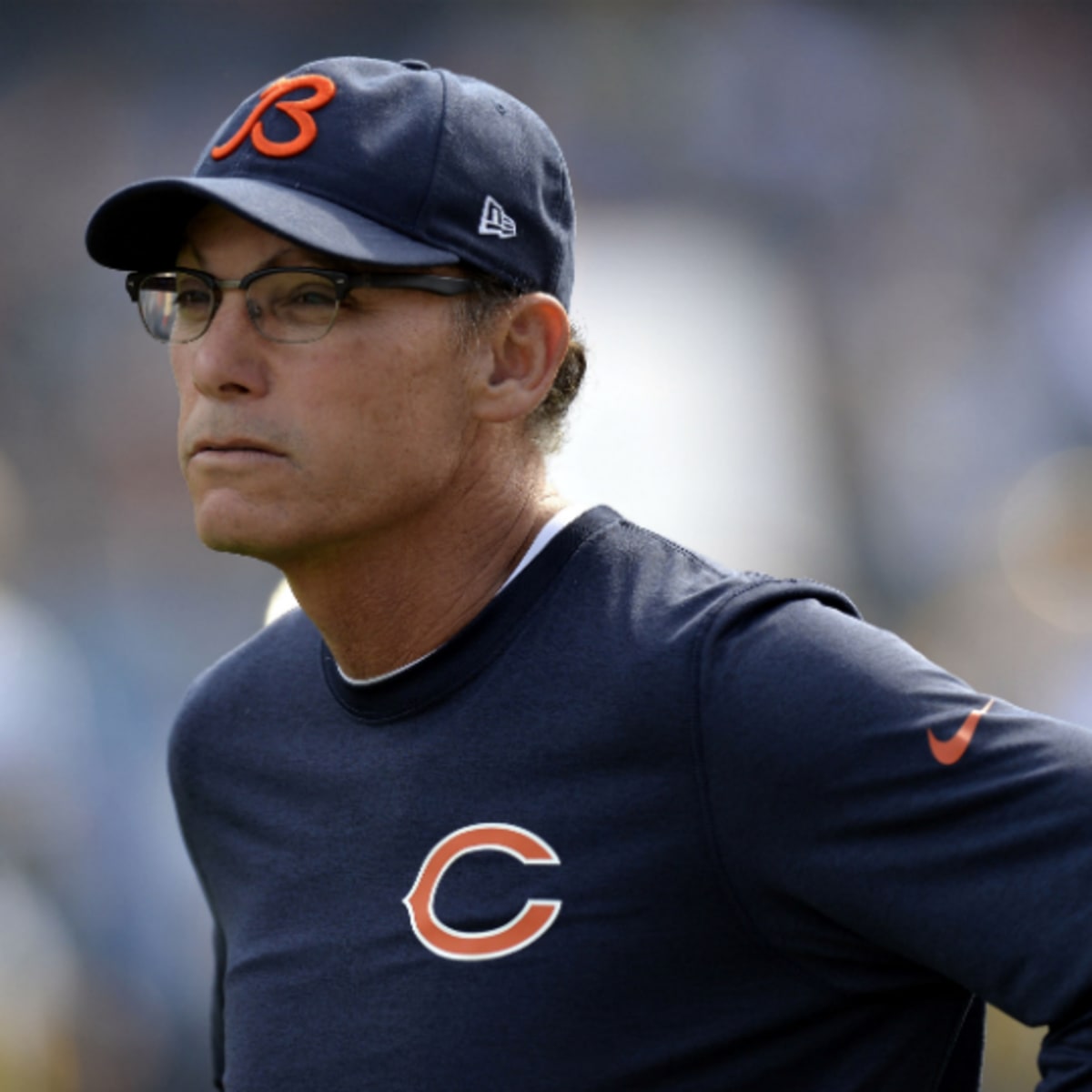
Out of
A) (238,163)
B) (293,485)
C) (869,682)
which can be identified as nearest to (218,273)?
(238,163)

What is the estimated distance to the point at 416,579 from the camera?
1.97 metres

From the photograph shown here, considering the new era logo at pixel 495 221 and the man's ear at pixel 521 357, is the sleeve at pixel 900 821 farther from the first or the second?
the new era logo at pixel 495 221

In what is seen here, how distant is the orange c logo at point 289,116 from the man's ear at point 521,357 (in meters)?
0.34

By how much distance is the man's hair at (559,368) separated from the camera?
195cm

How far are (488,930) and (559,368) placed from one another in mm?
790

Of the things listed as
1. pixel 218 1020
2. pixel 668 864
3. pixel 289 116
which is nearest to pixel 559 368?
pixel 289 116

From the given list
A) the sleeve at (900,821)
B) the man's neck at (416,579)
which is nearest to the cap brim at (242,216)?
the man's neck at (416,579)

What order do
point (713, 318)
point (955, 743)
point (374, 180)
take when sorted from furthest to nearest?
1. point (713, 318)
2. point (374, 180)
3. point (955, 743)

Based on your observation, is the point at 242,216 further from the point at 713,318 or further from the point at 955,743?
Answer: the point at 713,318

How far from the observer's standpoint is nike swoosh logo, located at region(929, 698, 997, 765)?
155cm

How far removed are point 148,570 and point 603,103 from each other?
2.78 meters

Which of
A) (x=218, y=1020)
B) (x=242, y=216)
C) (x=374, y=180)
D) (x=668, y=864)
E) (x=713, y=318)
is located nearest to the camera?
(x=668, y=864)

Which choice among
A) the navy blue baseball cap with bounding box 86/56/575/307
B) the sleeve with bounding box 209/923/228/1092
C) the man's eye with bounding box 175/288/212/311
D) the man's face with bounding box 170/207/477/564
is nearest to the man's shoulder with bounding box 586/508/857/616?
the man's face with bounding box 170/207/477/564

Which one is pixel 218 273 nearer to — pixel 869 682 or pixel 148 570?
pixel 869 682
